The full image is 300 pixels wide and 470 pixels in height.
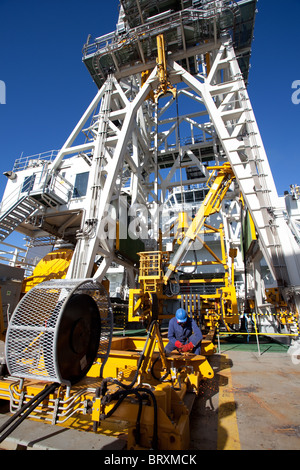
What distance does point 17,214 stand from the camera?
12852 mm

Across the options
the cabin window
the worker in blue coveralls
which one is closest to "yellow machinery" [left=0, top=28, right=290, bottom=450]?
the worker in blue coveralls

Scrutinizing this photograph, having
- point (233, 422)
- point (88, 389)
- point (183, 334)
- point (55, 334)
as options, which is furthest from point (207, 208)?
point (55, 334)

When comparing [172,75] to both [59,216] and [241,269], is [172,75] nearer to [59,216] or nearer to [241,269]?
[59,216]

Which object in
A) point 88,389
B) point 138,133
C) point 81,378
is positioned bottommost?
point 88,389

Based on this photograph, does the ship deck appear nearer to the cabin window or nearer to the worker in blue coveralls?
the worker in blue coveralls

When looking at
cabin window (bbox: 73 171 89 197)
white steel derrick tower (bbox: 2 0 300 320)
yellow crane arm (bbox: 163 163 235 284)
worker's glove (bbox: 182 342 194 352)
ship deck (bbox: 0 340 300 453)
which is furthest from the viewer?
cabin window (bbox: 73 171 89 197)

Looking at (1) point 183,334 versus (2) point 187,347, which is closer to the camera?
(2) point 187,347

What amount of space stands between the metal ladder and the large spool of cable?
36.2ft

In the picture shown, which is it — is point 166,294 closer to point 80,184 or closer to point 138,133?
point 80,184

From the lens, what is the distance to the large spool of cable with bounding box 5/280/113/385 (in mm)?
2377

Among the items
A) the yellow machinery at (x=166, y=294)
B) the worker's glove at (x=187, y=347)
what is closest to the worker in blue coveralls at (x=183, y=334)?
the worker's glove at (x=187, y=347)

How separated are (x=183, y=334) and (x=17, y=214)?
11721 millimetres

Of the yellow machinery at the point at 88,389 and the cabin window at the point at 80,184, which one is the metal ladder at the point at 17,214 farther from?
the yellow machinery at the point at 88,389
